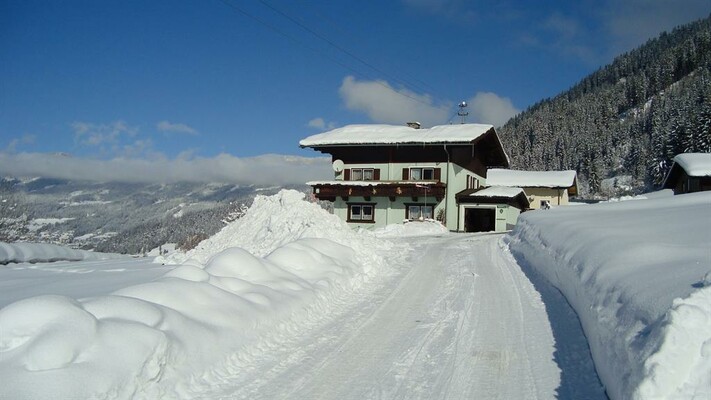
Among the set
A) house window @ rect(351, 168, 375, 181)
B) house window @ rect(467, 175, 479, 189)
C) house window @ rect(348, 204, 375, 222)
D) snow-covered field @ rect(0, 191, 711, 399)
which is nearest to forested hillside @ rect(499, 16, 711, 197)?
house window @ rect(467, 175, 479, 189)

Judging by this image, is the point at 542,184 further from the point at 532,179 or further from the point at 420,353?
the point at 420,353

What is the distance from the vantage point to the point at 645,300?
5.11 metres

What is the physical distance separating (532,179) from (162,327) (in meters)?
55.0

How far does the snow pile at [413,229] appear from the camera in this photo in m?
28.0

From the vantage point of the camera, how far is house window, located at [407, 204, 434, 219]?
34.1 meters

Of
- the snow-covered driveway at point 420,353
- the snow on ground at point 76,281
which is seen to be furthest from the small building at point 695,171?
the snow on ground at point 76,281

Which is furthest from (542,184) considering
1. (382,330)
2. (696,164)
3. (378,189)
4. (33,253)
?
(382,330)

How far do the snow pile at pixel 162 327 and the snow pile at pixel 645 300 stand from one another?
4243 millimetres

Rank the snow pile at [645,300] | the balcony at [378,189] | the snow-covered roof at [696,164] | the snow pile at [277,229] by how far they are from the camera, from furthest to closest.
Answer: the snow-covered roof at [696,164] → the balcony at [378,189] → the snow pile at [277,229] → the snow pile at [645,300]

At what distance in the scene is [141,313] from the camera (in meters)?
5.86

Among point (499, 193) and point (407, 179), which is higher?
point (407, 179)

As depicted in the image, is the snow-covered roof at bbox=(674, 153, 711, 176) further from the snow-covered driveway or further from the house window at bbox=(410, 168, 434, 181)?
the snow-covered driveway

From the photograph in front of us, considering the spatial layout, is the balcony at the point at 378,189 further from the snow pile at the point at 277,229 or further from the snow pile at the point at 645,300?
the snow pile at the point at 645,300

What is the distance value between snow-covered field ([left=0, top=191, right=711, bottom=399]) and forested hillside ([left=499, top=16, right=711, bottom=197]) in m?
67.5
